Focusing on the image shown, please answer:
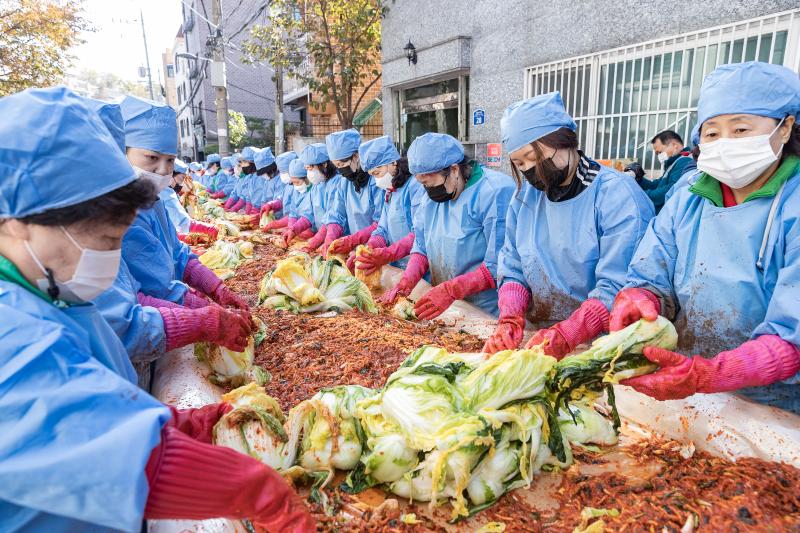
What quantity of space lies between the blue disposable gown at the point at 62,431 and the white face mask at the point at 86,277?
10cm

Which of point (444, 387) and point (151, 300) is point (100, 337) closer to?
point (444, 387)

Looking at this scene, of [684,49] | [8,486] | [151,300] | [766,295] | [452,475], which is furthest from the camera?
[684,49]

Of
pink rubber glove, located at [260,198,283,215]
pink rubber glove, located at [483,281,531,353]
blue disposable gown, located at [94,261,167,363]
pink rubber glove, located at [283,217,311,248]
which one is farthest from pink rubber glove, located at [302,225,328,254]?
blue disposable gown, located at [94,261,167,363]

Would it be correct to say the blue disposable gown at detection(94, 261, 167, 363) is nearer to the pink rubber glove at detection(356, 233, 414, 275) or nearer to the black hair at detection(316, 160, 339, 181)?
the pink rubber glove at detection(356, 233, 414, 275)

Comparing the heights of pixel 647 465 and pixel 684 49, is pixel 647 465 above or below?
below

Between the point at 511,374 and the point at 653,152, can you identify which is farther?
the point at 653,152

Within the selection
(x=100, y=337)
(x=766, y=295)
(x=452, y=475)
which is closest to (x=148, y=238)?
(x=100, y=337)

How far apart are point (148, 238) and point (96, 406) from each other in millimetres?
2134

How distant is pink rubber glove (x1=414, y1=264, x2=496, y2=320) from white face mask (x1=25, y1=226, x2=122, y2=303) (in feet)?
8.01

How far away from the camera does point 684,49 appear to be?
5980 millimetres

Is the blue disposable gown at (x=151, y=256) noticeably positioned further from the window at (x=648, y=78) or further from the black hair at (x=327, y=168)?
the window at (x=648, y=78)

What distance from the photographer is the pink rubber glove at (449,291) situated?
3.54m

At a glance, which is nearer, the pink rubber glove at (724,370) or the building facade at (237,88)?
the pink rubber glove at (724,370)

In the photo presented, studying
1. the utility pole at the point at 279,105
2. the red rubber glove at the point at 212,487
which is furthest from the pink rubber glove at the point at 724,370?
the utility pole at the point at 279,105
